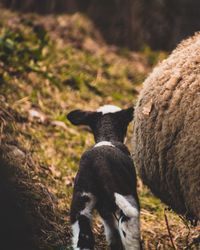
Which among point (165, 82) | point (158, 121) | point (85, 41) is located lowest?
point (158, 121)

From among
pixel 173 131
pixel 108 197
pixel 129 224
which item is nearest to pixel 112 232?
pixel 108 197

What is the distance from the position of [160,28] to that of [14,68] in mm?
3555

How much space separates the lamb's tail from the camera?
4309 millimetres

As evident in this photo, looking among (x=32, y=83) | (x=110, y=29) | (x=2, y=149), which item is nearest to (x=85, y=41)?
(x=110, y=29)

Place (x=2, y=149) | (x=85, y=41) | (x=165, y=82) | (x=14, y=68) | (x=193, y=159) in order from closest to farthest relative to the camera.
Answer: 1. (x=193, y=159)
2. (x=165, y=82)
3. (x=2, y=149)
4. (x=14, y=68)
5. (x=85, y=41)

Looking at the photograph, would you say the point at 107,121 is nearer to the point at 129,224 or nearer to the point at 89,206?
the point at 89,206

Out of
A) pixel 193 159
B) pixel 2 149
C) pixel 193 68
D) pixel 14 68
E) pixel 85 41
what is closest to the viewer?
Answer: pixel 193 159

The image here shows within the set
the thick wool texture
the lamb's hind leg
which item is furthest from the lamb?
the thick wool texture

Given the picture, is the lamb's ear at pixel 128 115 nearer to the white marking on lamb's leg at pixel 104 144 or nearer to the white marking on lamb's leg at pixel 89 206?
the white marking on lamb's leg at pixel 104 144

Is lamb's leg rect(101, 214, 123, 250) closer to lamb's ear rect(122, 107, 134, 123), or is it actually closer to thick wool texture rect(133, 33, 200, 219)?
thick wool texture rect(133, 33, 200, 219)

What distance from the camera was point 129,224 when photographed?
14.2 ft

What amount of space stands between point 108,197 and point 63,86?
14.8 feet

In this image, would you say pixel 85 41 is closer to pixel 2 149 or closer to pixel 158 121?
pixel 2 149

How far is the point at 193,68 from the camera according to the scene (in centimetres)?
482
